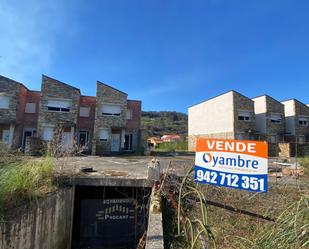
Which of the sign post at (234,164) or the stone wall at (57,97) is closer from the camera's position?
the sign post at (234,164)

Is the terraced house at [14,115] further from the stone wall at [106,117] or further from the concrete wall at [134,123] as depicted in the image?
the concrete wall at [134,123]

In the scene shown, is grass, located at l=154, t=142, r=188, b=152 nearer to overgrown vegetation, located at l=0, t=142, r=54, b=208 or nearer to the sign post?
overgrown vegetation, located at l=0, t=142, r=54, b=208

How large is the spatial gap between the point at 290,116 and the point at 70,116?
1084 inches

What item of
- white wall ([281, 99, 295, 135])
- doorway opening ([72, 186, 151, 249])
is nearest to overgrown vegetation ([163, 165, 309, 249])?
doorway opening ([72, 186, 151, 249])

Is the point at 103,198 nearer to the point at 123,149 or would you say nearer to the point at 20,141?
the point at 123,149

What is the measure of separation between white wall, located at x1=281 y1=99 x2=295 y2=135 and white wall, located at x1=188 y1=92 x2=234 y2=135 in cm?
906

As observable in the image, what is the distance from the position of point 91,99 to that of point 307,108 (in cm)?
2792

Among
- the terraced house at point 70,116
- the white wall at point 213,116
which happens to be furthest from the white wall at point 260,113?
the terraced house at point 70,116

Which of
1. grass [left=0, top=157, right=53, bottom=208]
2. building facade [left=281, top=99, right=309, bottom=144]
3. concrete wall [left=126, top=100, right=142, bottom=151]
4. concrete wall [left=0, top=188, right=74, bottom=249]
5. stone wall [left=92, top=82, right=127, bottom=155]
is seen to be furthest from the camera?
building facade [left=281, top=99, right=309, bottom=144]

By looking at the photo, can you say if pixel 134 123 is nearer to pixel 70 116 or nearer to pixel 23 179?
pixel 70 116

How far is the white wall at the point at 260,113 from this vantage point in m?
32.1

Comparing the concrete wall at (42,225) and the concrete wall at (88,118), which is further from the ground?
the concrete wall at (88,118)

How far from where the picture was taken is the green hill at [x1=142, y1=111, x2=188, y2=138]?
224 feet

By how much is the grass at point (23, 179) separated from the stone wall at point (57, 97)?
58.7 ft
